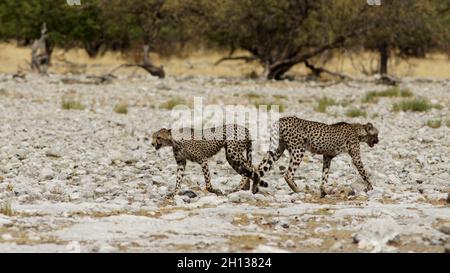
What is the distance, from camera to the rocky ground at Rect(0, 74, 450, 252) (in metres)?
7.75

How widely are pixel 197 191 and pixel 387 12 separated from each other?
77.3ft

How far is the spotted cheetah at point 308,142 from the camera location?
11.0 m

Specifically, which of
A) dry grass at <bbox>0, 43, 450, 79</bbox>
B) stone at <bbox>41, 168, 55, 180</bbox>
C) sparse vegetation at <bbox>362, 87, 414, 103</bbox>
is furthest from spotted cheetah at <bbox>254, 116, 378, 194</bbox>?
dry grass at <bbox>0, 43, 450, 79</bbox>

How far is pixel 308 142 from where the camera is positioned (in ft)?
36.1

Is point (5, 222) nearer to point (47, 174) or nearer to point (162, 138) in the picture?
point (162, 138)

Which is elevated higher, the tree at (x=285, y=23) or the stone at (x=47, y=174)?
the tree at (x=285, y=23)

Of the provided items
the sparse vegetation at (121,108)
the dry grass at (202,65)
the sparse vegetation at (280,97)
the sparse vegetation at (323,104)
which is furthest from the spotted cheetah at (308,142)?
the dry grass at (202,65)

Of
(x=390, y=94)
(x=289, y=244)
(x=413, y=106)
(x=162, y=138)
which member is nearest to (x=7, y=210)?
(x=162, y=138)

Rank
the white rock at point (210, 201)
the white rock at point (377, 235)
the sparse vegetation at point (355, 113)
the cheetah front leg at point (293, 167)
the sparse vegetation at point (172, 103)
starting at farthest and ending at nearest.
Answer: the sparse vegetation at point (172, 103)
the sparse vegetation at point (355, 113)
the cheetah front leg at point (293, 167)
the white rock at point (210, 201)
the white rock at point (377, 235)

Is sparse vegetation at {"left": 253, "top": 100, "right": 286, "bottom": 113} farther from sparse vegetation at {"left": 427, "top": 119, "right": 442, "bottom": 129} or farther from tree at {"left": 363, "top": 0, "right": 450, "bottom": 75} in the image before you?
tree at {"left": 363, "top": 0, "right": 450, "bottom": 75}

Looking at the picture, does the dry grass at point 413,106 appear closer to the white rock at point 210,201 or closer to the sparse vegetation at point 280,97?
the sparse vegetation at point 280,97

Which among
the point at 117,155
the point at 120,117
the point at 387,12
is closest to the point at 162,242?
the point at 117,155

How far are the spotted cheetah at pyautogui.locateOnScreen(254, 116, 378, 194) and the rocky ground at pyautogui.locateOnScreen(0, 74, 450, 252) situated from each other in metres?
0.27

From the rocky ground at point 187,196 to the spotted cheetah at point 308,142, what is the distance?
0.27 m
